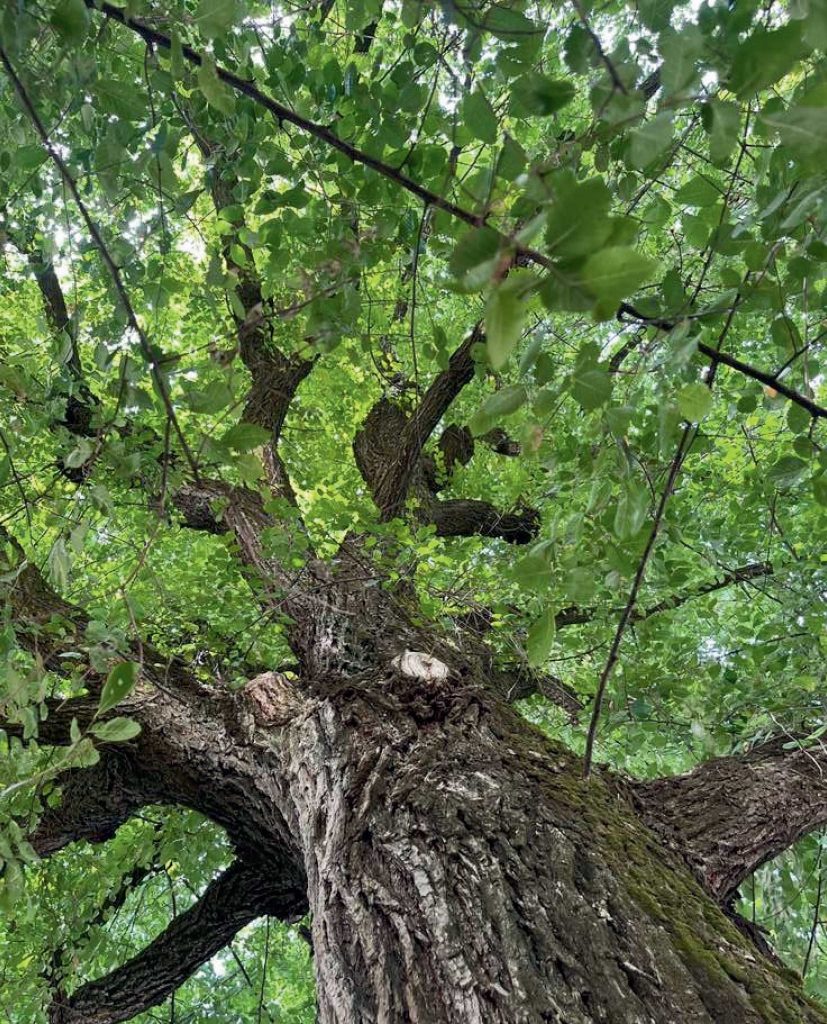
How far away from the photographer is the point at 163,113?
1.53 meters

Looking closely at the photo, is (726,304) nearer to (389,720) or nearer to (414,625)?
(389,720)

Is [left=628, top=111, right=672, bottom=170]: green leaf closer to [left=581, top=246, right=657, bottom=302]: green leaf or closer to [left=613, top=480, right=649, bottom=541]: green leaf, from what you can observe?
[left=581, top=246, right=657, bottom=302]: green leaf

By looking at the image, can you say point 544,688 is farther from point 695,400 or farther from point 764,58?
point 764,58

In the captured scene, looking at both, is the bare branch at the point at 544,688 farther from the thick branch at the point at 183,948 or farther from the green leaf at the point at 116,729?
the green leaf at the point at 116,729

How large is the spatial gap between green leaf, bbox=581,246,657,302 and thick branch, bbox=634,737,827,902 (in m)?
1.93

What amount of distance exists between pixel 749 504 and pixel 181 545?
14.0 feet

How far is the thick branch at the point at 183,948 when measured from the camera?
10.7 ft

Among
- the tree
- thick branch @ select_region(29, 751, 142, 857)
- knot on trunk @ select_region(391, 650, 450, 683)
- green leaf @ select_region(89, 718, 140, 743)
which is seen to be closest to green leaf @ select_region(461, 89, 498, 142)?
the tree

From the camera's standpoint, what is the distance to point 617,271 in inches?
21.7

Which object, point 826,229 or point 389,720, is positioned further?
point 389,720

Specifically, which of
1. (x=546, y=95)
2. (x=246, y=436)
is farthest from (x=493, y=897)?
(x=546, y=95)

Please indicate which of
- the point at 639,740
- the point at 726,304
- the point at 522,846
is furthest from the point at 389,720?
the point at 726,304

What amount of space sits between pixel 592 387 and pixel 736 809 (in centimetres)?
180

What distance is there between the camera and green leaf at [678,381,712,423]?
1.00m
